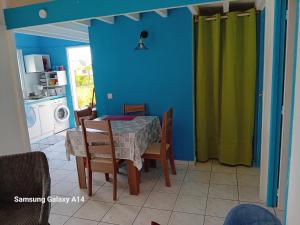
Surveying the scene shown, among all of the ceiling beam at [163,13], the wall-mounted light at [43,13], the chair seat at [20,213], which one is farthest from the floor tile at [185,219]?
the wall-mounted light at [43,13]

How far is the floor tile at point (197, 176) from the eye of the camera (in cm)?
303

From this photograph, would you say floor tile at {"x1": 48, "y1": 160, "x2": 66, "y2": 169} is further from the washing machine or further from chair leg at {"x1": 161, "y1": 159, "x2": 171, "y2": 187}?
the washing machine

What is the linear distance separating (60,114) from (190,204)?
4303 mm

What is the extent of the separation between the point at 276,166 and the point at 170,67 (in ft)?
6.00

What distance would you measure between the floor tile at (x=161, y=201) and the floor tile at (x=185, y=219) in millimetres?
148

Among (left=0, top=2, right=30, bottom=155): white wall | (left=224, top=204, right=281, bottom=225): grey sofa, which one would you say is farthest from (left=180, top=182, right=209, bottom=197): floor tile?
(left=0, top=2, right=30, bottom=155): white wall

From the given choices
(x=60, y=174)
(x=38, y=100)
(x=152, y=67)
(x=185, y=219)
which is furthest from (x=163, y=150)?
(x=38, y=100)

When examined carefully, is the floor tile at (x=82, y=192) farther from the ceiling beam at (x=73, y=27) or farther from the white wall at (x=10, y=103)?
the ceiling beam at (x=73, y=27)

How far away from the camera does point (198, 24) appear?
10.4 ft

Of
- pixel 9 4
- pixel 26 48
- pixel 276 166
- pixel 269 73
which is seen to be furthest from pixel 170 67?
pixel 26 48

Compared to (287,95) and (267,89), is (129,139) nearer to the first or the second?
(267,89)

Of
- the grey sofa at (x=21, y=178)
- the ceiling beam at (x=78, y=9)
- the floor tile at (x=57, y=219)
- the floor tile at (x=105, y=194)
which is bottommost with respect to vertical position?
the floor tile at (x=57, y=219)

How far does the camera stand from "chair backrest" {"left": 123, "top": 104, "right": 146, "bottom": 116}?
3.53 meters

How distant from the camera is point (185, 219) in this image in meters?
2.27
